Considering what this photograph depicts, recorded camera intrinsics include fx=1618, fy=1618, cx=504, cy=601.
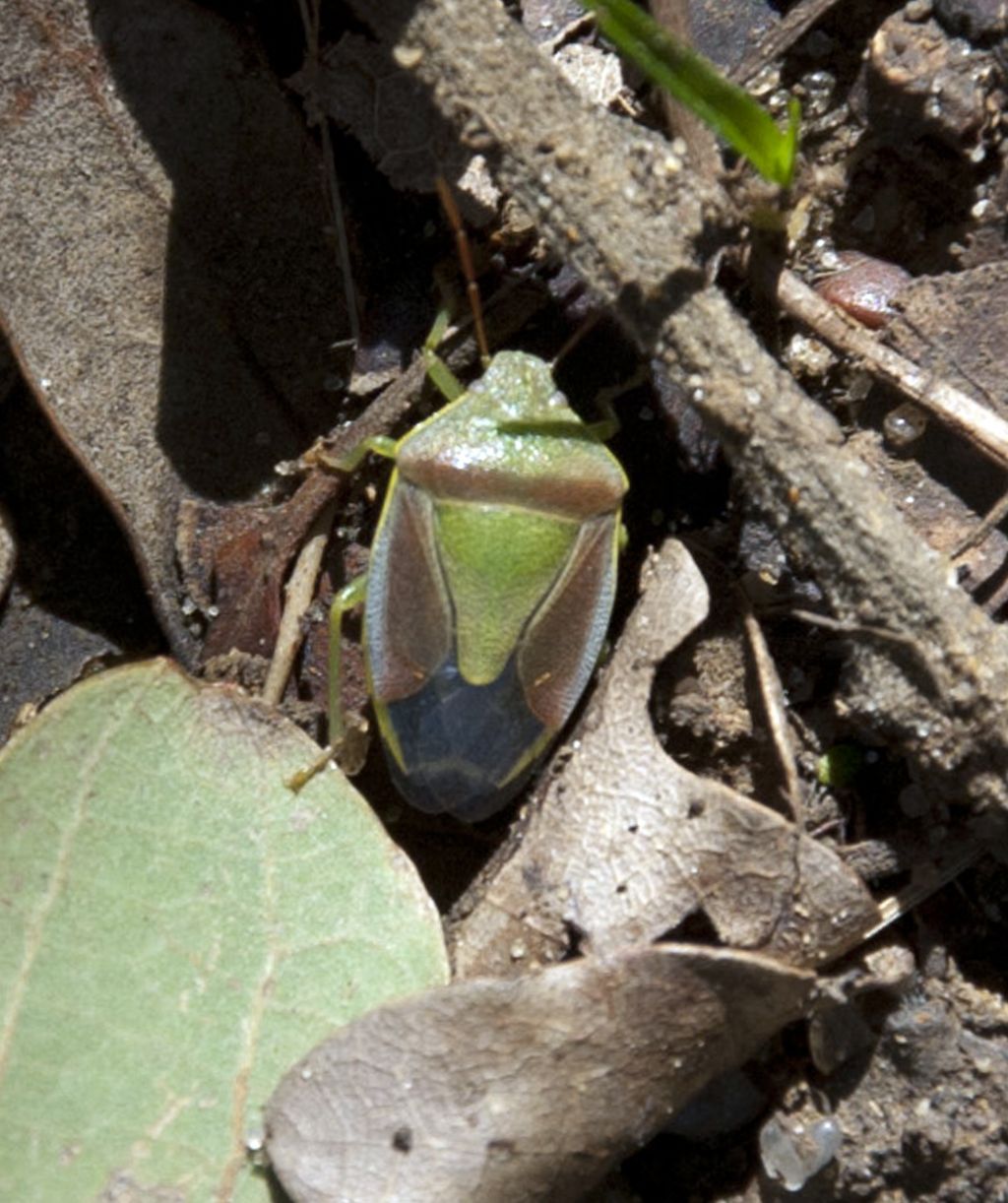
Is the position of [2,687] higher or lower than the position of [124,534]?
lower

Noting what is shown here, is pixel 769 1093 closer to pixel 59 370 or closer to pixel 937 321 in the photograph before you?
pixel 937 321

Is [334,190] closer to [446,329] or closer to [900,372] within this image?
[446,329]

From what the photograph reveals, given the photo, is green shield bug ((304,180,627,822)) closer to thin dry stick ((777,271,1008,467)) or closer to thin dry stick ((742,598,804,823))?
thin dry stick ((742,598,804,823))

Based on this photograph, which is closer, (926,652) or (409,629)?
(926,652)

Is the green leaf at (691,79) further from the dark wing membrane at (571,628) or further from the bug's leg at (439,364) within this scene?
the dark wing membrane at (571,628)

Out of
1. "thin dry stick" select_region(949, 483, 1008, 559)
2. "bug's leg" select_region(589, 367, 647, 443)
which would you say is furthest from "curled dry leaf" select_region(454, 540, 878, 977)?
"thin dry stick" select_region(949, 483, 1008, 559)

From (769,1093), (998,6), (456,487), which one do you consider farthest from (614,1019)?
(998,6)

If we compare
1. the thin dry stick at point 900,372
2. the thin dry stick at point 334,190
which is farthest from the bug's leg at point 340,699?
the thin dry stick at point 900,372
